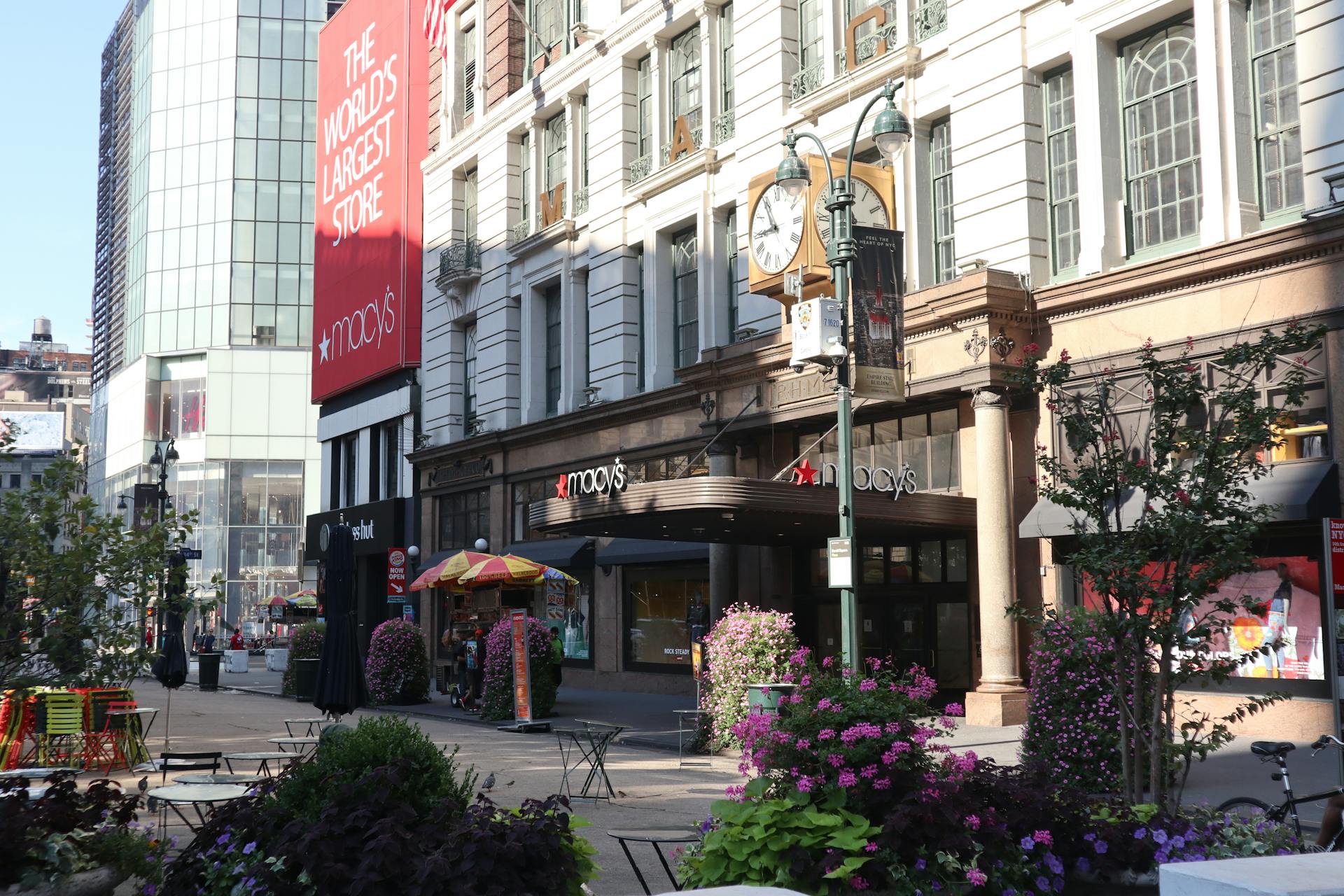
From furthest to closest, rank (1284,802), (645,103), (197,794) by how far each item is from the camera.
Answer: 1. (645,103)
2. (1284,802)
3. (197,794)

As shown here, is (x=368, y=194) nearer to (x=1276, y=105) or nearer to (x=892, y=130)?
(x=892, y=130)

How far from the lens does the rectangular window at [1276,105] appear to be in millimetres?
18344

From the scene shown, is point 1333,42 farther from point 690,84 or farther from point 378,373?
point 378,373

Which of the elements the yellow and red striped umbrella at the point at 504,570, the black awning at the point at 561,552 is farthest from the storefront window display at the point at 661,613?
the yellow and red striped umbrella at the point at 504,570

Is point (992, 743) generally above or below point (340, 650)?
below

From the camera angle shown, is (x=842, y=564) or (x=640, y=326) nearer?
(x=842, y=564)

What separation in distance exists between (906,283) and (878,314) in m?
4.05

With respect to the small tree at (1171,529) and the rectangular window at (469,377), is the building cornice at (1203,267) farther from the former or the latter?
the rectangular window at (469,377)

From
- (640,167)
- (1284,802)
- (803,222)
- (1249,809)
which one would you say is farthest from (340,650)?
(640,167)

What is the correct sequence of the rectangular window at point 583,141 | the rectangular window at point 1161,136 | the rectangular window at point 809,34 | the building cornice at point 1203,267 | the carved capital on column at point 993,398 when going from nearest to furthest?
the building cornice at point 1203,267
the rectangular window at point 1161,136
the carved capital on column at point 993,398
the rectangular window at point 809,34
the rectangular window at point 583,141

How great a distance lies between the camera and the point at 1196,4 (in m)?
19.2

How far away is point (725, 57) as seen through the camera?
29.6 m

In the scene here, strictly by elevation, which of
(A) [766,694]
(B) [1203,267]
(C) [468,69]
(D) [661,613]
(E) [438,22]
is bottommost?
(A) [766,694]

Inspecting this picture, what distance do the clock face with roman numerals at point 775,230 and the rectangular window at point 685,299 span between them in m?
5.49
